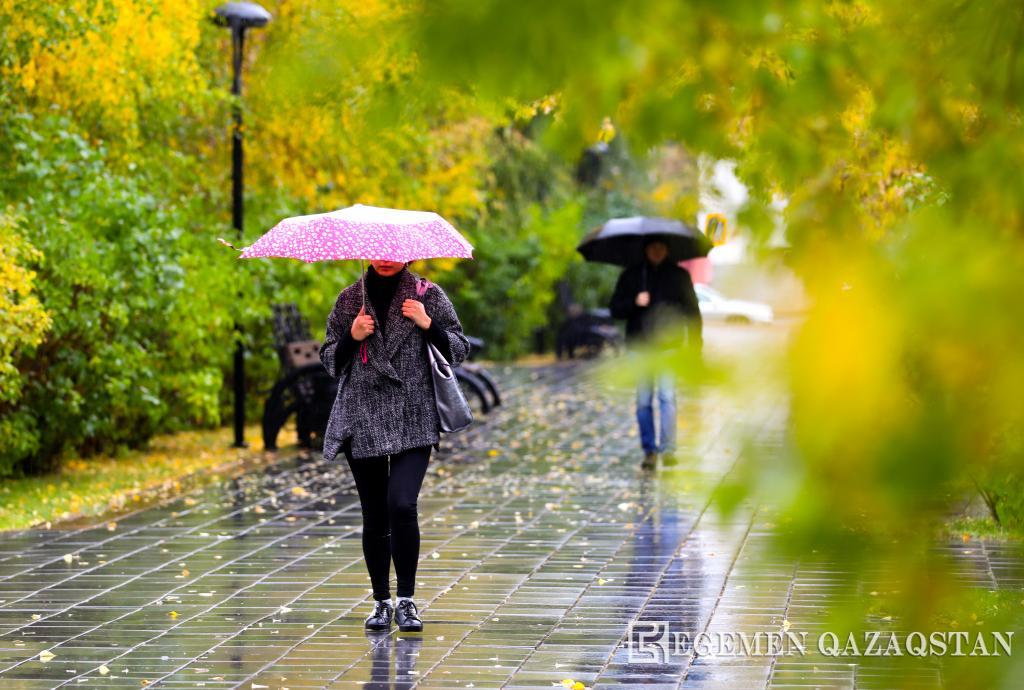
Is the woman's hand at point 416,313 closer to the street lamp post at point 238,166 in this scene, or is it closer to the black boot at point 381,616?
the black boot at point 381,616

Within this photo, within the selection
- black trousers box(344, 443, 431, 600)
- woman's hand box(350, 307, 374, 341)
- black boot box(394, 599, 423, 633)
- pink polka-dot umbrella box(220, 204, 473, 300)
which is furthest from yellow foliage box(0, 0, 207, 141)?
black boot box(394, 599, 423, 633)

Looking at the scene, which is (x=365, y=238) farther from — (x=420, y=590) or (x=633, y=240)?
(x=633, y=240)

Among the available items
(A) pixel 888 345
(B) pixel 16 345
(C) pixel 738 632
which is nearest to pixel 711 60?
(A) pixel 888 345

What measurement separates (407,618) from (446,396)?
3.29 feet

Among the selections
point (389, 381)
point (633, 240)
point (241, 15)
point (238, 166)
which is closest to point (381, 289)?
point (389, 381)

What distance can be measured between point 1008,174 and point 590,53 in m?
0.69

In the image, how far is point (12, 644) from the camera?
274 inches

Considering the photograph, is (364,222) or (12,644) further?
(364,222)

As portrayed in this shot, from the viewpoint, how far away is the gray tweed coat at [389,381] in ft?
23.6

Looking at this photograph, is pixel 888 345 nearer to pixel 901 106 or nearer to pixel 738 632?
pixel 901 106

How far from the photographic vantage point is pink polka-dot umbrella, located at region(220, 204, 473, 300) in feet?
24.0

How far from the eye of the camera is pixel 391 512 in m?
7.21

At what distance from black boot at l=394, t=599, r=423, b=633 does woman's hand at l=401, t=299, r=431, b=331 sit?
48.7 inches

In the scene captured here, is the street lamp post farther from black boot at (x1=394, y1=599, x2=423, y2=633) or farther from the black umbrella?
black boot at (x1=394, y1=599, x2=423, y2=633)
